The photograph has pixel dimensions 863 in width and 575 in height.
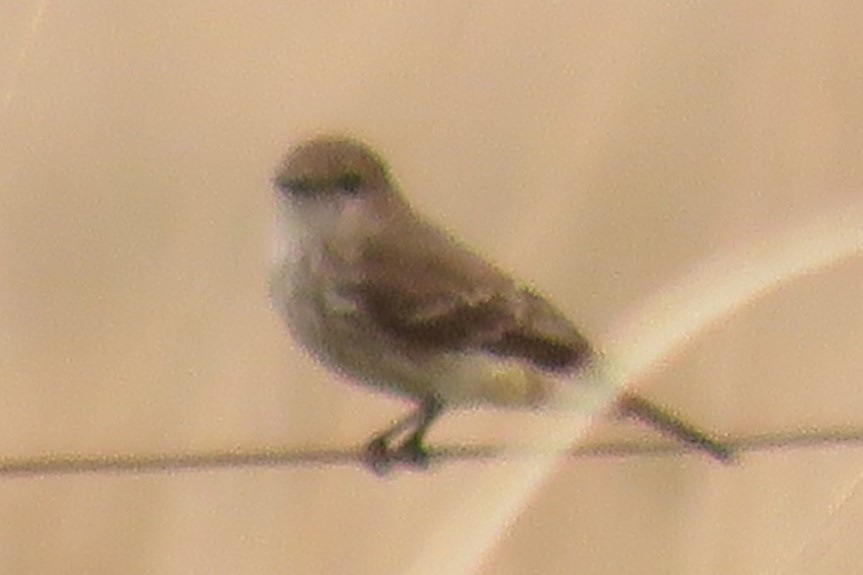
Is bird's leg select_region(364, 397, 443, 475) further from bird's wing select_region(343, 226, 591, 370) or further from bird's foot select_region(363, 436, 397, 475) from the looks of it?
bird's wing select_region(343, 226, 591, 370)

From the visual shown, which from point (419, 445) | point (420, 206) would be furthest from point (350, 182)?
point (420, 206)

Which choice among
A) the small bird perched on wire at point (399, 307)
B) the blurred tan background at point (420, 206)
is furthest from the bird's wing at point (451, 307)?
the blurred tan background at point (420, 206)

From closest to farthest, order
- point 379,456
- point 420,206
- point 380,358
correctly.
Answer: point 380,358 → point 379,456 → point 420,206

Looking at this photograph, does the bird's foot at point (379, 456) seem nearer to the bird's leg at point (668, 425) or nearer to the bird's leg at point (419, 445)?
the bird's leg at point (419, 445)

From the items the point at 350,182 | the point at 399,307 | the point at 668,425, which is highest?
the point at 350,182

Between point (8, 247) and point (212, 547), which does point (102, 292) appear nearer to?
point (8, 247)

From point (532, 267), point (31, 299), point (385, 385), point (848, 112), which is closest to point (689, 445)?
point (385, 385)

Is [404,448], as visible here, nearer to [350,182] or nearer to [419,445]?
[419,445]
